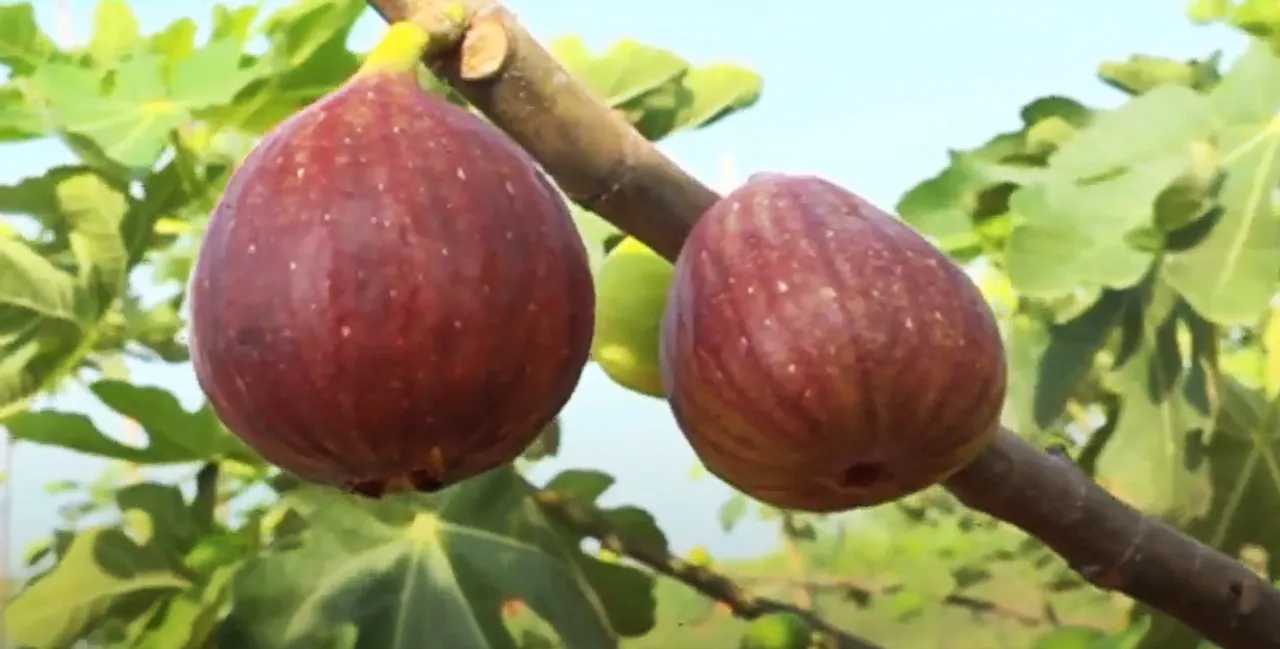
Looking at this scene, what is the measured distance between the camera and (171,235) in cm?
155

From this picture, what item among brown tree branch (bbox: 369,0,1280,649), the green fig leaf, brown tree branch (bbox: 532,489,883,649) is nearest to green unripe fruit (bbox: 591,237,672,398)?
brown tree branch (bbox: 369,0,1280,649)

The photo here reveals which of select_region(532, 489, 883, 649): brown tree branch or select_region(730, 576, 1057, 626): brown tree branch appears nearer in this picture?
select_region(532, 489, 883, 649): brown tree branch

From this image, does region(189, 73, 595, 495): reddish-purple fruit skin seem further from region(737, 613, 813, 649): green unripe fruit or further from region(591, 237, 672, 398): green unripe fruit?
region(737, 613, 813, 649): green unripe fruit

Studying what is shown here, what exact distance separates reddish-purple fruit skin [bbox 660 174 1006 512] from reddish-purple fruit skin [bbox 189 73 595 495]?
71mm

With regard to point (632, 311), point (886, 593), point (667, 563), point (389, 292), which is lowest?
point (886, 593)

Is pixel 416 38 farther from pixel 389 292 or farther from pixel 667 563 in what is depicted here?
pixel 667 563

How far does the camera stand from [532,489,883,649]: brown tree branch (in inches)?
48.4

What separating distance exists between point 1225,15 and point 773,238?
1.11 meters

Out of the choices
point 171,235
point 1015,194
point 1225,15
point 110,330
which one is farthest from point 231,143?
point 1225,15

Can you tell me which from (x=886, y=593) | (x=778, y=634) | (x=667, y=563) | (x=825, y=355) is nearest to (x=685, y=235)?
(x=825, y=355)

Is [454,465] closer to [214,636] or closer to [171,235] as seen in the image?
[214,636]

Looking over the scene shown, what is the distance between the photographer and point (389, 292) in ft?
1.55

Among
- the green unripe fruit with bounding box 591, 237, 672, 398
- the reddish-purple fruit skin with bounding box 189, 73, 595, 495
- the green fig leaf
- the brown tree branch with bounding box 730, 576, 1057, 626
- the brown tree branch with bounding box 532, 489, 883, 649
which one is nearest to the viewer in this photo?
the reddish-purple fruit skin with bounding box 189, 73, 595, 495

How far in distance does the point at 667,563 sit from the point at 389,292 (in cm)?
83
